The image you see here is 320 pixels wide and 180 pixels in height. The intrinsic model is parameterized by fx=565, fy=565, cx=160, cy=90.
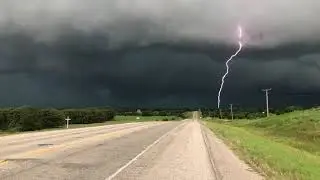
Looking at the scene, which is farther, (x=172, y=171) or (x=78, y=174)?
(x=172, y=171)

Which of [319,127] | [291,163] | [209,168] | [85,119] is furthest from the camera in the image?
[85,119]

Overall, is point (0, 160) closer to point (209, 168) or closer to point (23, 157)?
point (23, 157)

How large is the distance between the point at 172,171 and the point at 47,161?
16.8ft

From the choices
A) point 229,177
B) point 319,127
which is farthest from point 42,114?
point 229,177

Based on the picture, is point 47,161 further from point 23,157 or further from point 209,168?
point 209,168

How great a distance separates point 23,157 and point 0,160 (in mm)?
1939

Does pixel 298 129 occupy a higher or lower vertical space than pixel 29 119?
lower

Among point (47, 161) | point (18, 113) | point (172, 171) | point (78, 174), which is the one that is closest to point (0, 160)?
point (47, 161)

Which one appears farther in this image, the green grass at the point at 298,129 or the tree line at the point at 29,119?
the tree line at the point at 29,119

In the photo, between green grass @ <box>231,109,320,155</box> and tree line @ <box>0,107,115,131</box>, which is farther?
tree line @ <box>0,107,115,131</box>

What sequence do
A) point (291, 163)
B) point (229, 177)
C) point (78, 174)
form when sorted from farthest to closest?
point (291, 163) → point (229, 177) → point (78, 174)

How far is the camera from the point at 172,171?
773 inches

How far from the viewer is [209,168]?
21.4m

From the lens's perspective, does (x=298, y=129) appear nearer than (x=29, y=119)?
Yes
